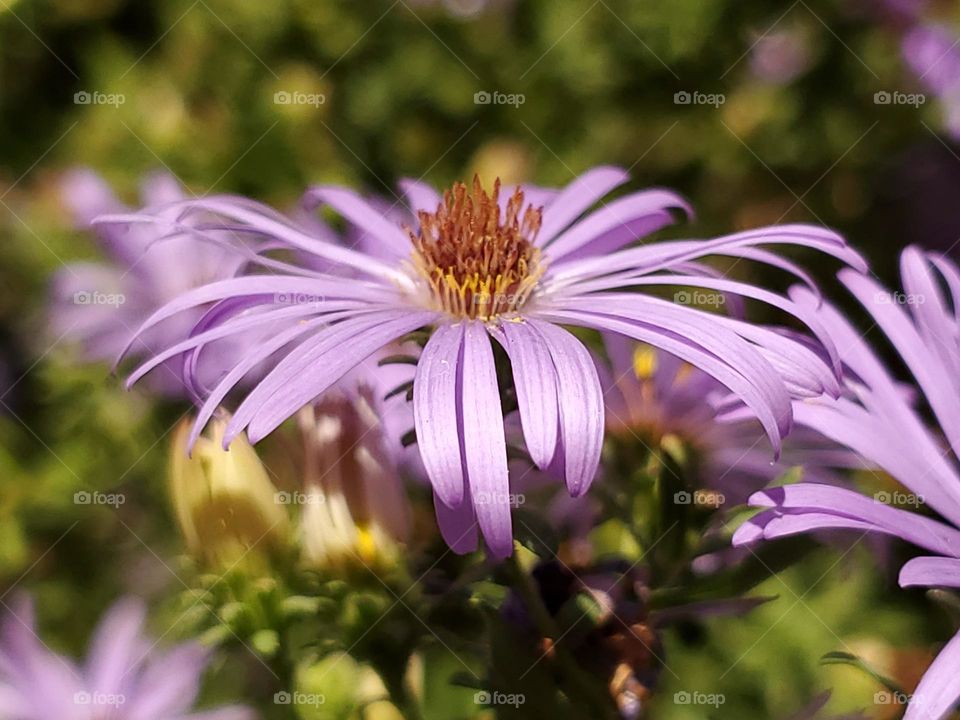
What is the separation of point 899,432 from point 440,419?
47cm

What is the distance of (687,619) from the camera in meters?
1.02

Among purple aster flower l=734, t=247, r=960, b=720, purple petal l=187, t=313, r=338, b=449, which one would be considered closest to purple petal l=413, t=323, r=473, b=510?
purple petal l=187, t=313, r=338, b=449

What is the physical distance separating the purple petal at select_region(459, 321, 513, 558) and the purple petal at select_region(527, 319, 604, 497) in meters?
0.05

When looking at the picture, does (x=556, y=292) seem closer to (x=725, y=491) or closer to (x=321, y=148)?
(x=725, y=491)

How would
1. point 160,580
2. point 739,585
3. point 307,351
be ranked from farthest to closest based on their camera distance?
1. point 160,580
2. point 739,585
3. point 307,351

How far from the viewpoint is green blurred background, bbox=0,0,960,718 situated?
2.15 m

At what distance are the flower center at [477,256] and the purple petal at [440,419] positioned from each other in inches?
7.7

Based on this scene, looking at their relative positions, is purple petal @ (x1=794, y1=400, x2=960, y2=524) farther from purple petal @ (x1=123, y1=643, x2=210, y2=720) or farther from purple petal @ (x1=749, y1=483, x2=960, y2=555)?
purple petal @ (x1=123, y1=643, x2=210, y2=720)

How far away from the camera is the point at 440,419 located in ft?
2.42

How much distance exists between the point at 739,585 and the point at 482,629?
0.77ft

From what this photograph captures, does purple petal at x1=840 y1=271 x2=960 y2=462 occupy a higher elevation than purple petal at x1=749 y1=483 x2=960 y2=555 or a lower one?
higher

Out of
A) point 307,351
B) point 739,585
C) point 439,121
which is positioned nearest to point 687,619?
point 739,585

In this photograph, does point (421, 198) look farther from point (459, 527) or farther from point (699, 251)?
point (459, 527)

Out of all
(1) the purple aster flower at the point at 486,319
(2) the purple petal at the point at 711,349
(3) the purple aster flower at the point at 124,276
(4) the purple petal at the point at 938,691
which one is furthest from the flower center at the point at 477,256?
(3) the purple aster flower at the point at 124,276
